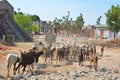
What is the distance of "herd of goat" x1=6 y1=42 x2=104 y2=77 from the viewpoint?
2291 centimetres

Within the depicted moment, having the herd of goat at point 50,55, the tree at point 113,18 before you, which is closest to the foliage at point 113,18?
the tree at point 113,18

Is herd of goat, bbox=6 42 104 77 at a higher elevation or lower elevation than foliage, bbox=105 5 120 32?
lower

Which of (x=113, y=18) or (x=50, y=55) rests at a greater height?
(x=113, y=18)

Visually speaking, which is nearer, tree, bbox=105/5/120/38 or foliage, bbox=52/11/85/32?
tree, bbox=105/5/120/38

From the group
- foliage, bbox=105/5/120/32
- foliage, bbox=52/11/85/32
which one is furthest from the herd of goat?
foliage, bbox=52/11/85/32

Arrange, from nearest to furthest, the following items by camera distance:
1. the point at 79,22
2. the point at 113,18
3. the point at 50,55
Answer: the point at 50,55 < the point at 113,18 < the point at 79,22

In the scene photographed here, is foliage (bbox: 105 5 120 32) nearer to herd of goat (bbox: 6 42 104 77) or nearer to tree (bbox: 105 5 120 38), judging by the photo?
tree (bbox: 105 5 120 38)

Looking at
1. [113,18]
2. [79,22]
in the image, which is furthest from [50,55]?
[79,22]

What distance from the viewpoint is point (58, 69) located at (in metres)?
26.8

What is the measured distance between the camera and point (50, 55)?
30.3 m

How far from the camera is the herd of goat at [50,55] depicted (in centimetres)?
2291

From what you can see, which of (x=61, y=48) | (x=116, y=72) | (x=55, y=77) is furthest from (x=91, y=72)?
(x=61, y=48)

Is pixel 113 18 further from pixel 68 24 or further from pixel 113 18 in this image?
pixel 68 24

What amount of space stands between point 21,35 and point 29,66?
4232 cm
